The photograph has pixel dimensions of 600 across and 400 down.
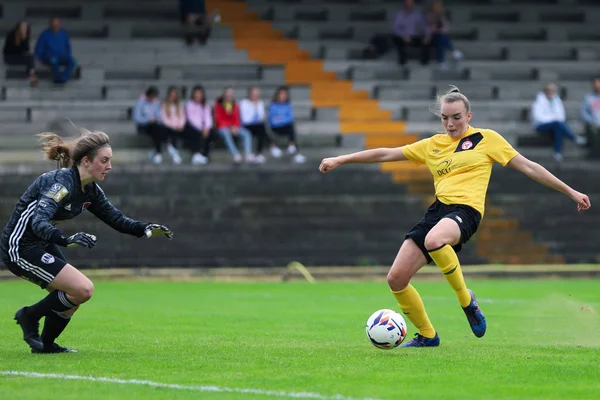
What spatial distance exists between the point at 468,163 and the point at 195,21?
1868 cm

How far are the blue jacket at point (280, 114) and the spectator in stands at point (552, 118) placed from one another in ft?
19.0

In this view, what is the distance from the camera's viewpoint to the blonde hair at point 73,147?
28.7 ft

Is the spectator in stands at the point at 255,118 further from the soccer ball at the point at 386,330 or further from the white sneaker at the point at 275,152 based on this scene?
the soccer ball at the point at 386,330

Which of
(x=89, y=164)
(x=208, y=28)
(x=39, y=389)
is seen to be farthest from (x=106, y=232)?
(x=39, y=389)

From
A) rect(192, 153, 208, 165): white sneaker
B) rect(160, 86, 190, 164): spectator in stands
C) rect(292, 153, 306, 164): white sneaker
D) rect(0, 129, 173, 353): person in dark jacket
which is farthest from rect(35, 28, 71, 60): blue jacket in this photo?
rect(0, 129, 173, 353): person in dark jacket

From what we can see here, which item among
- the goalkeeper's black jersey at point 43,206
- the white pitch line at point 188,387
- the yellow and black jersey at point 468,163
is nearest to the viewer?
the white pitch line at point 188,387

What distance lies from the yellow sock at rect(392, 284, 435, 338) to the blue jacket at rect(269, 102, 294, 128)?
46.5 ft

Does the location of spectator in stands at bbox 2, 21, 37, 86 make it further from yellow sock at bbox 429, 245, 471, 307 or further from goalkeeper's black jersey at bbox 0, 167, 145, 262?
yellow sock at bbox 429, 245, 471, 307

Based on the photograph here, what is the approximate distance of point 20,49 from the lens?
2470 centimetres

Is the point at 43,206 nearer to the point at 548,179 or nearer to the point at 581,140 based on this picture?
the point at 548,179

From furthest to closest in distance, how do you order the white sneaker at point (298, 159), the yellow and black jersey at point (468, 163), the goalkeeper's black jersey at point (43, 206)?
the white sneaker at point (298, 159), the yellow and black jersey at point (468, 163), the goalkeeper's black jersey at point (43, 206)

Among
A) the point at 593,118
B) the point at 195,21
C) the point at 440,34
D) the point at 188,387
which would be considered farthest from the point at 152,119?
the point at 188,387

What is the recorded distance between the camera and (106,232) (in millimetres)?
21047

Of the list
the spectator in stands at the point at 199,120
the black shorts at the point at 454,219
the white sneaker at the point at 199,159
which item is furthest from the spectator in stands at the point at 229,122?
the black shorts at the point at 454,219
